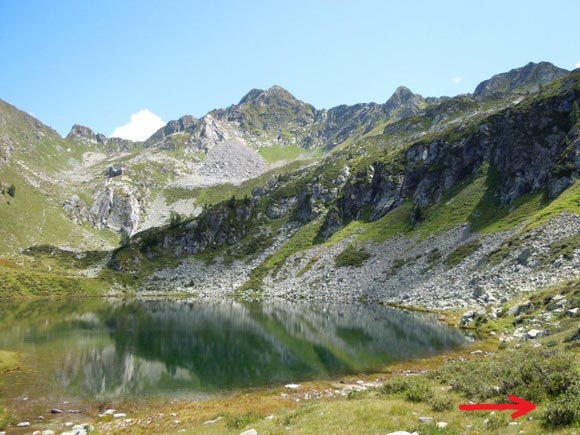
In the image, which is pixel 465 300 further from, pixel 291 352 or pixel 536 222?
pixel 291 352

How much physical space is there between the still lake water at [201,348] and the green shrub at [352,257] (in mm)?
42544

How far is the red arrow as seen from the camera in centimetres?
1560

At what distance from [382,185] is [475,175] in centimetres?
4699

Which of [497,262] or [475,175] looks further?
[475,175]

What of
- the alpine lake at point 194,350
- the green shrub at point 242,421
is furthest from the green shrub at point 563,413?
the alpine lake at point 194,350

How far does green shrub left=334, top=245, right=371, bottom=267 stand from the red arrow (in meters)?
120

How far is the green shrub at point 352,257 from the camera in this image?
139875mm

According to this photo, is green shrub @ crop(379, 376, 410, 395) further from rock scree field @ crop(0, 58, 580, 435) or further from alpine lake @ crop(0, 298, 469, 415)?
alpine lake @ crop(0, 298, 469, 415)

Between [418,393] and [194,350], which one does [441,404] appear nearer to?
[418,393]

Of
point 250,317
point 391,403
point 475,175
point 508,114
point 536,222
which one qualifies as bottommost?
point 250,317

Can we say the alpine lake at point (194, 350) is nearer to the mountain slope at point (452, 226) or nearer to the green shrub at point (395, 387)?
the green shrub at point (395, 387)

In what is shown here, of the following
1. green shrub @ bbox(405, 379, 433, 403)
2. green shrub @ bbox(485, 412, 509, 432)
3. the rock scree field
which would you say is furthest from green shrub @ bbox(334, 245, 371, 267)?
green shrub @ bbox(485, 412, 509, 432)

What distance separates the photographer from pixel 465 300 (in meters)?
78.6

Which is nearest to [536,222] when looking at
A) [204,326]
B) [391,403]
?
[204,326]
